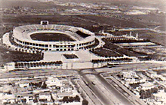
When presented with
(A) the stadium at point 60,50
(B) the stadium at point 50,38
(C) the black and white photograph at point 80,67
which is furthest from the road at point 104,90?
(B) the stadium at point 50,38

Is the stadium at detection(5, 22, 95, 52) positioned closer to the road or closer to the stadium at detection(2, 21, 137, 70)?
the stadium at detection(2, 21, 137, 70)

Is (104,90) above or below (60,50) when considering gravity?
below

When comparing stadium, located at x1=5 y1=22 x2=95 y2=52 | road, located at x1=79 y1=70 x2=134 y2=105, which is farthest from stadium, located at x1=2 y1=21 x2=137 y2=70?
road, located at x1=79 y1=70 x2=134 y2=105

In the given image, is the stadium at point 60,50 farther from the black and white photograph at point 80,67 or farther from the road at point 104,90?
the road at point 104,90

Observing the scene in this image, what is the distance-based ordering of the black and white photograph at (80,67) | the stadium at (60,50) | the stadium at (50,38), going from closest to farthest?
the black and white photograph at (80,67) < the stadium at (60,50) < the stadium at (50,38)

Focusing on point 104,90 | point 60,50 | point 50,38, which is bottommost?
point 104,90

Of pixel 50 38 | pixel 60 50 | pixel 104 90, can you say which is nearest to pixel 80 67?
pixel 104 90

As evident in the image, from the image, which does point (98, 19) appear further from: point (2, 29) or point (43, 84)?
point (43, 84)

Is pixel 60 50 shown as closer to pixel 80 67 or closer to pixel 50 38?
pixel 50 38
